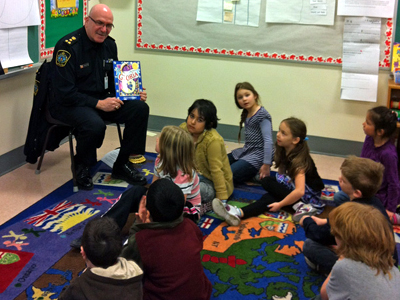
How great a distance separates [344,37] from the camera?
4.02 meters

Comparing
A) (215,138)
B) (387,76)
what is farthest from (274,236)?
(387,76)

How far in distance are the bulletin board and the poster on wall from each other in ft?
2.05

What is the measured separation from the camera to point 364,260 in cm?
165

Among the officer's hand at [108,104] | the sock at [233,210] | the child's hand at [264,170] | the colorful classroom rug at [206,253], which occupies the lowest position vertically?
the colorful classroom rug at [206,253]

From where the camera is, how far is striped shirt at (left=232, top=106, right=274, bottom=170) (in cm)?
336

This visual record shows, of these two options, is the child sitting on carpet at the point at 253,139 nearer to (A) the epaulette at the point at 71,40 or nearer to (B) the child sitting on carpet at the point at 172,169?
(B) the child sitting on carpet at the point at 172,169

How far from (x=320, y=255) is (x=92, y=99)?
1.86 meters

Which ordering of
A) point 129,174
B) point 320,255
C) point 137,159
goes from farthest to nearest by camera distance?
1. point 137,159
2. point 129,174
3. point 320,255

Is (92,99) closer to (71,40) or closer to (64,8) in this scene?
(71,40)

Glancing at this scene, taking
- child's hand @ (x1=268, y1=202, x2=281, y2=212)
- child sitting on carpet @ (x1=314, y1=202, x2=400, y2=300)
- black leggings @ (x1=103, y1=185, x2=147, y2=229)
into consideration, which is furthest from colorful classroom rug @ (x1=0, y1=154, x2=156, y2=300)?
child sitting on carpet @ (x1=314, y1=202, x2=400, y2=300)

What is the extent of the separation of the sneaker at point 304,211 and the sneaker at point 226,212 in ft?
1.18

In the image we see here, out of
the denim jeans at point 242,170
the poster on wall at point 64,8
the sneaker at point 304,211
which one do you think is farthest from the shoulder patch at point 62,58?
the sneaker at point 304,211

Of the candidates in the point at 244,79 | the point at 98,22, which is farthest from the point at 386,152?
the point at 98,22

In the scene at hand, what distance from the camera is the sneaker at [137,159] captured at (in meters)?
3.85
